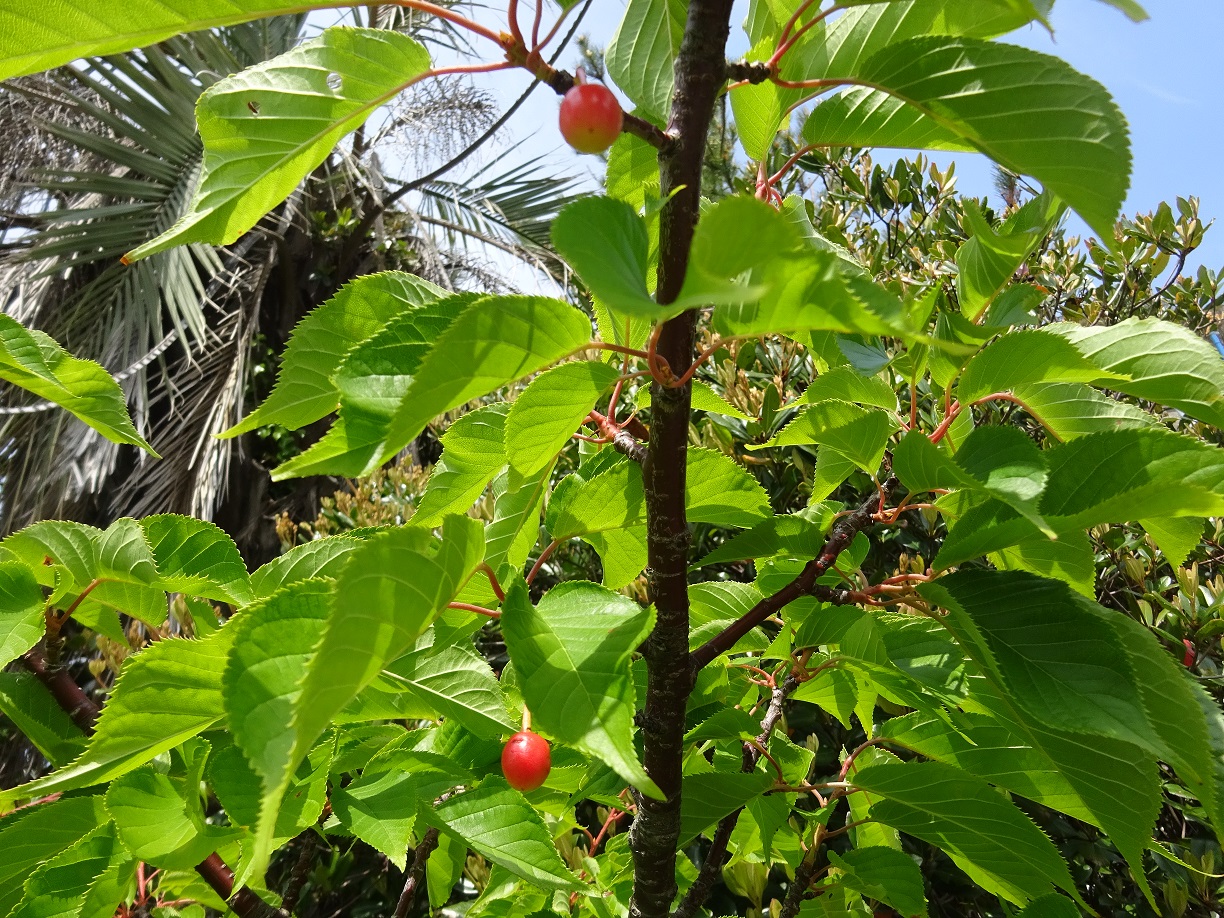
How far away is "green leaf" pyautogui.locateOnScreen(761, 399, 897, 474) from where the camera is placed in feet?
2.04

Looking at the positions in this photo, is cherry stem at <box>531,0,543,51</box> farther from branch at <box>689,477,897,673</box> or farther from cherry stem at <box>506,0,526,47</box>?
branch at <box>689,477,897,673</box>

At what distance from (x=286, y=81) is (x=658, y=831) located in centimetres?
63

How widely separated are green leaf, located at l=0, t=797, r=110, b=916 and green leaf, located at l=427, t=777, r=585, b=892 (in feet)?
1.06

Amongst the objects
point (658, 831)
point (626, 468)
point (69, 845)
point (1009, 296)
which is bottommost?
point (69, 845)

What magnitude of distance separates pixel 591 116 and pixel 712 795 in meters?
0.58

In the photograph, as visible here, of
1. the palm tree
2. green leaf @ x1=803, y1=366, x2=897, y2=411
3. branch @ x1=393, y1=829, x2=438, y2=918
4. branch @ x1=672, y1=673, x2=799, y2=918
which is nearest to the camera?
green leaf @ x1=803, y1=366, x2=897, y2=411

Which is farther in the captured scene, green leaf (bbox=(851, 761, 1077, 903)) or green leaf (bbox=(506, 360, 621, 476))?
green leaf (bbox=(851, 761, 1077, 903))

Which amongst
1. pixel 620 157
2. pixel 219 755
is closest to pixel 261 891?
pixel 219 755

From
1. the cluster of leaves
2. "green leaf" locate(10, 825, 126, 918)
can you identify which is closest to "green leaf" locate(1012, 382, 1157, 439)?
the cluster of leaves

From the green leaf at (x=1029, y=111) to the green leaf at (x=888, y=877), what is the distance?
673 mm

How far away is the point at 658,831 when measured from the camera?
2.13 ft

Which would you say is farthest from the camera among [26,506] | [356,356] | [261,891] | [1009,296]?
[26,506]

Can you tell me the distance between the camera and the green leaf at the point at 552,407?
0.49m

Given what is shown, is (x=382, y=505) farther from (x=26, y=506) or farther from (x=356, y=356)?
(x=26, y=506)
